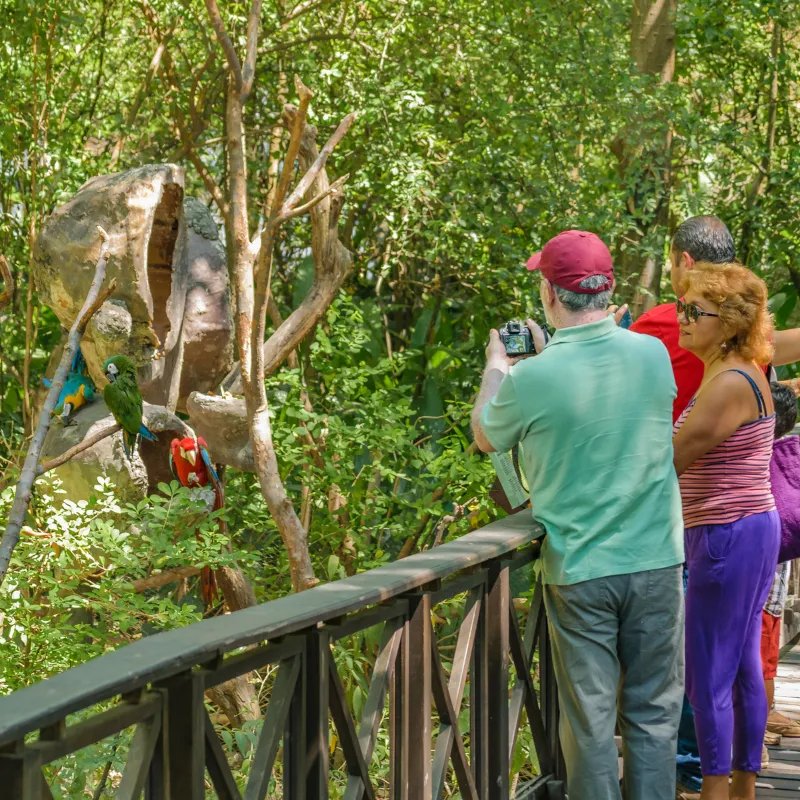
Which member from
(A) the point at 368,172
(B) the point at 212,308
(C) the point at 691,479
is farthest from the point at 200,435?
(C) the point at 691,479

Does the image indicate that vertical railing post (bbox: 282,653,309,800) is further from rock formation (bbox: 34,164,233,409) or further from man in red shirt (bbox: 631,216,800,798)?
rock formation (bbox: 34,164,233,409)

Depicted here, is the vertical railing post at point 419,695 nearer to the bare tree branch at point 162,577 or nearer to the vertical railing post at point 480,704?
the vertical railing post at point 480,704

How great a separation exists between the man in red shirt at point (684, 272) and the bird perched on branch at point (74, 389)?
399 cm

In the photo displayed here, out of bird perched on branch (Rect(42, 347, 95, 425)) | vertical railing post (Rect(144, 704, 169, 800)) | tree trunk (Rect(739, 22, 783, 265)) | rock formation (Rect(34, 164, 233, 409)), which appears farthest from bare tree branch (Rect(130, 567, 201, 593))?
tree trunk (Rect(739, 22, 783, 265))

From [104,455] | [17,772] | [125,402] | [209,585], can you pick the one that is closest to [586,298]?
[17,772]

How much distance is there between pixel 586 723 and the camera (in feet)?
6.82

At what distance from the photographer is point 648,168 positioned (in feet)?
21.6

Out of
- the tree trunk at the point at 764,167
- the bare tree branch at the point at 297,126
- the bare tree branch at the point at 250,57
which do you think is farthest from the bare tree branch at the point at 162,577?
the tree trunk at the point at 764,167

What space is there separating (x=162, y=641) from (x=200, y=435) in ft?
16.5

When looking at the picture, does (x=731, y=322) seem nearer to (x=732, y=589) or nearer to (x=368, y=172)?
(x=732, y=589)

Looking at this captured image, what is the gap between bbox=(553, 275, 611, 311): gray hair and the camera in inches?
83.2

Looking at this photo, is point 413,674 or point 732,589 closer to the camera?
point 413,674

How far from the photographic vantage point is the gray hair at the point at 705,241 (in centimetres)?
263

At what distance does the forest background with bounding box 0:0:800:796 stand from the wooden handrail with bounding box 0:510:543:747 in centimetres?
319
